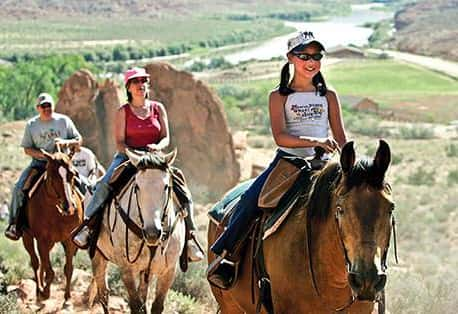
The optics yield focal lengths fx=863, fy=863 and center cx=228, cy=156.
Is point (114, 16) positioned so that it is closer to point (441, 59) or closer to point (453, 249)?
point (441, 59)

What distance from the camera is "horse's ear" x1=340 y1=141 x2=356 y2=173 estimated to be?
Result: 191 inches

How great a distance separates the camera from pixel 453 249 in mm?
20250

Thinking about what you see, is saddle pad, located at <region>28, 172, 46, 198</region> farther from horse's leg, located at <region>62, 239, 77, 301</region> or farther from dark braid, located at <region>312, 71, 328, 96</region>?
dark braid, located at <region>312, 71, 328, 96</region>

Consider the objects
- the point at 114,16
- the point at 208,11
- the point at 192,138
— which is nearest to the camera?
the point at 192,138

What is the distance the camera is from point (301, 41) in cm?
616

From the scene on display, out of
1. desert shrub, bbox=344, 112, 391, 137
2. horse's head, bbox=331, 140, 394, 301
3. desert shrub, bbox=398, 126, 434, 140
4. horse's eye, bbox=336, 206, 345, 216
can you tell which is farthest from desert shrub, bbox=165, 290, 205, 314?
desert shrub, bbox=344, 112, 391, 137

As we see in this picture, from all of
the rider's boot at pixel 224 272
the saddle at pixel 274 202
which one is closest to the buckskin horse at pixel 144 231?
the rider's boot at pixel 224 272

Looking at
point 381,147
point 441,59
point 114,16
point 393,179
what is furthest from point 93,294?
point 114,16

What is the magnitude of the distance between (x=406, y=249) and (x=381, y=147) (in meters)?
16.1

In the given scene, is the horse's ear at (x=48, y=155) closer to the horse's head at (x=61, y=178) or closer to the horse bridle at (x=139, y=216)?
the horse's head at (x=61, y=178)

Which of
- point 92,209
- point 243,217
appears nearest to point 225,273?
point 243,217

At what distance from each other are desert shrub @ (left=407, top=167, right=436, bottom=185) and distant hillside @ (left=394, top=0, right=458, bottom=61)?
43.2m

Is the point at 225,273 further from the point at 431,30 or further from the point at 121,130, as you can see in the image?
the point at 431,30

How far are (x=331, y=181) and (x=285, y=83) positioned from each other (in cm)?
120
